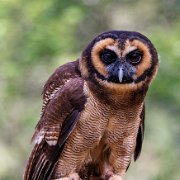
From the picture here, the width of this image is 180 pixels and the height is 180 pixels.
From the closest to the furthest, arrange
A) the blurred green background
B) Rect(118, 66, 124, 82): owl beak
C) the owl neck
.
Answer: Rect(118, 66, 124, 82): owl beak
the owl neck
the blurred green background

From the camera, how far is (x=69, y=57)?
365 inches

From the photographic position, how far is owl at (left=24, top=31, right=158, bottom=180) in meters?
4.81

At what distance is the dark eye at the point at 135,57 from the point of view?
4.80 metres

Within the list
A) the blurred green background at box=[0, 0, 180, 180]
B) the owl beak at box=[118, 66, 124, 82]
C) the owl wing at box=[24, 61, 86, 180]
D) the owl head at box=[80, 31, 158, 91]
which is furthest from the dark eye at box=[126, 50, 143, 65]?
the blurred green background at box=[0, 0, 180, 180]

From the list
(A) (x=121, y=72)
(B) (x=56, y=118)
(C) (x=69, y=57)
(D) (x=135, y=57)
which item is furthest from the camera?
(C) (x=69, y=57)

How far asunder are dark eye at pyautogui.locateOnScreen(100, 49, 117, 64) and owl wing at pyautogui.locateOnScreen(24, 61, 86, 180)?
0.21 meters

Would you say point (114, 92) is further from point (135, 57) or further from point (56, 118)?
point (56, 118)

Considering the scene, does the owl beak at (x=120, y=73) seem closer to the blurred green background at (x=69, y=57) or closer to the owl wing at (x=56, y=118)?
the owl wing at (x=56, y=118)

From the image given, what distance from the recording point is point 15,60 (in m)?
9.95

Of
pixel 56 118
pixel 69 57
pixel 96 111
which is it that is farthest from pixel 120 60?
pixel 69 57

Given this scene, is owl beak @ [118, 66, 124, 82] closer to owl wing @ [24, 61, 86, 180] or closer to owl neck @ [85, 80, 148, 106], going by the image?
owl neck @ [85, 80, 148, 106]

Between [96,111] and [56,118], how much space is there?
29 centimetres

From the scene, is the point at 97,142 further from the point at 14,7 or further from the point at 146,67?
the point at 14,7

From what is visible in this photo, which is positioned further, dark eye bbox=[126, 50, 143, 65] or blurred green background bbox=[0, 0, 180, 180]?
blurred green background bbox=[0, 0, 180, 180]
